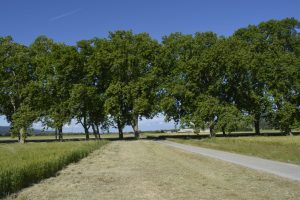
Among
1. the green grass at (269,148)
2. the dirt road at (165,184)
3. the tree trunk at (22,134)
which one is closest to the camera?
the dirt road at (165,184)

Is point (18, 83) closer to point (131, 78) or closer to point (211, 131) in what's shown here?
point (131, 78)

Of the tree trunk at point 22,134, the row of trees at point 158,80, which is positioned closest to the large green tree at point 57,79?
the row of trees at point 158,80

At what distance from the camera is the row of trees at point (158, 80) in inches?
2554

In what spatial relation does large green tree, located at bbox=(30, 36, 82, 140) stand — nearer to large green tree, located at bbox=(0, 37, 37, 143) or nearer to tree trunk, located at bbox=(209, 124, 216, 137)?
large green tree, located at bbox=(0, 37, 37, 143)

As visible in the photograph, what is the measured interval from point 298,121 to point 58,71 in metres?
36.9

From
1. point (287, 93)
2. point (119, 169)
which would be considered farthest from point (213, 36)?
point (119, 169)

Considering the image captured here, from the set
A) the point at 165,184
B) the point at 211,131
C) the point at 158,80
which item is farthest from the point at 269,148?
the point at 158,80

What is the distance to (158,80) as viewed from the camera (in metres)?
67.9

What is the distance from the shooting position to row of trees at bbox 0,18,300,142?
64875 millimetres

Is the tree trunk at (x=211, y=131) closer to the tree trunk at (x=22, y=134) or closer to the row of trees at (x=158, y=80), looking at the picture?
the row of trees at (x=158, y=80)

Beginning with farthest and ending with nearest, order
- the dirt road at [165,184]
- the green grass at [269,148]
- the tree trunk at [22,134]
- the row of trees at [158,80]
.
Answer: the tree trunk at [22,134], the row of trees at [158,80], the green grass at [269,148], the dirt road at [165,184]

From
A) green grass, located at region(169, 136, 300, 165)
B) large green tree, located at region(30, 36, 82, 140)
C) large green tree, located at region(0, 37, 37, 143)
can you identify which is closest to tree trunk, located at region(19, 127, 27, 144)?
large green tree, located at region(0, 37, 37, 143)

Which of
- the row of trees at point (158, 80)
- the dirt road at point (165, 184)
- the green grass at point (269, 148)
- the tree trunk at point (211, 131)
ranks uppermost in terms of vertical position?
the row of trees at point (158, 80)

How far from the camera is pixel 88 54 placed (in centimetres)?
7094
